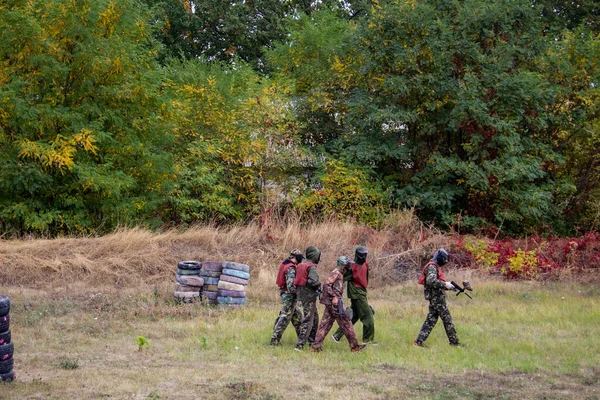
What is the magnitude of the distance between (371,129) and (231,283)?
1204 cm

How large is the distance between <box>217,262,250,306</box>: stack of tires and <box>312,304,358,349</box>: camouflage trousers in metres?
4.18

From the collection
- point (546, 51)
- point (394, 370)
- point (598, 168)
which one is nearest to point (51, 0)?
point (394, 370)

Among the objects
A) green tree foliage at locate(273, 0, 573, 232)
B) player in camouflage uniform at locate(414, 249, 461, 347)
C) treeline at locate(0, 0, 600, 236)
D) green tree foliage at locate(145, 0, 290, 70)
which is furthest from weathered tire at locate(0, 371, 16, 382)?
green tree foliage at locate(145, 0, 290, 70)

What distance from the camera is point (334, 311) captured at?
11.6m

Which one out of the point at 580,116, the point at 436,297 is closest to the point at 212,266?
the point at 436,297

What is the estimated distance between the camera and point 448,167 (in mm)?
24547

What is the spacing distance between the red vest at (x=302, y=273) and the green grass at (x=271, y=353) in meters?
1.12

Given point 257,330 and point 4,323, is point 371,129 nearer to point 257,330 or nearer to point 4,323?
point 257,330

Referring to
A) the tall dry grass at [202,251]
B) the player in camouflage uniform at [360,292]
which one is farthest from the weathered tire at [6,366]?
the tall dry grass at [202,251]

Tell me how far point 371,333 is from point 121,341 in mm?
4272

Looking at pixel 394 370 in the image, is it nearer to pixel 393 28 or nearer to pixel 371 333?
pixel 371 333

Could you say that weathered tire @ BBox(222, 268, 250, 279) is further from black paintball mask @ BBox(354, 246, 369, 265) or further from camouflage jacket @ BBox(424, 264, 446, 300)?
camouflage jacket @ BBox(424, 264, 446, 300)

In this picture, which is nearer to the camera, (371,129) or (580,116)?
(580,116)

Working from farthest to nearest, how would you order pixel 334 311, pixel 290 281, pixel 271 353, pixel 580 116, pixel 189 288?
pixel 580 116 < pixel 189 288 < pixel 290 281 < pixel 271 353 < pixel 334 311
